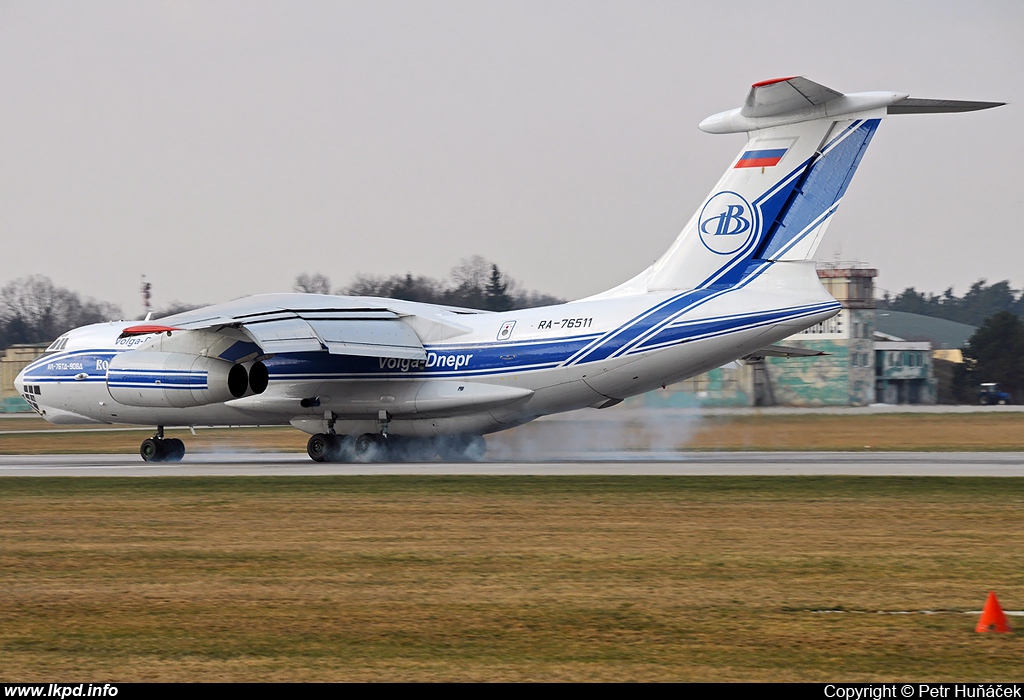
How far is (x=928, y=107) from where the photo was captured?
2034 cm

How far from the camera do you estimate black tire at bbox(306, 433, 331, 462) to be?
1003 inches

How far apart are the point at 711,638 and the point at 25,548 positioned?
756 cm

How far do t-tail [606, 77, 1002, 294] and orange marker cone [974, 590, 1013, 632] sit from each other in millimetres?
13526

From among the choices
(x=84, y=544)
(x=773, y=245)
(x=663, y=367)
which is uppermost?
(x=773, y=245)

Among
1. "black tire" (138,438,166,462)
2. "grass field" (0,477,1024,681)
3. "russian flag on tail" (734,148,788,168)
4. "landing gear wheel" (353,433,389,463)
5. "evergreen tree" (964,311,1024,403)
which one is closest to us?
"grass field" (0,477,1024,681)

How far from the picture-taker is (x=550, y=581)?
976 cm

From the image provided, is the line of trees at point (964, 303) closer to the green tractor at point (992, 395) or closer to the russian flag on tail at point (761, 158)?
the green tractor at point (992, 395)

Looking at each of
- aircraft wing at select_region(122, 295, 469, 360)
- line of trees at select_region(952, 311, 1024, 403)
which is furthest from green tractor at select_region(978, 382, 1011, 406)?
aircraft wing at select_region(122, 295, 469, 360)

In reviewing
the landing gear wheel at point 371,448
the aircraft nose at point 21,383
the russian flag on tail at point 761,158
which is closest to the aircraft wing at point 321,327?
the landing gear wheel at point 371,448

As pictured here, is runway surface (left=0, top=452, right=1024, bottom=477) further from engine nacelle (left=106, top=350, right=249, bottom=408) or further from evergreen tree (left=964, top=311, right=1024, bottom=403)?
evergreen tree (left=964, top=311, right=1024, bottom=403)

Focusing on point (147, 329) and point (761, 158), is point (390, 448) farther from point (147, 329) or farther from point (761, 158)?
point (761, 158)

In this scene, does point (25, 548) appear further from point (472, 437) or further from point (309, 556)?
point (472, 437)

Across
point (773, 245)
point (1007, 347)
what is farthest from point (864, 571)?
point (1007, 347)

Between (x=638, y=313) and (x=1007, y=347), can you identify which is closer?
(x=638, y=313)
